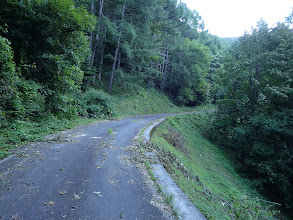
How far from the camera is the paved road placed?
251 cm

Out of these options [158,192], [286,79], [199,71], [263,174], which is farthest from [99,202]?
[199,71]

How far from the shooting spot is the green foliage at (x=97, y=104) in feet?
41.7

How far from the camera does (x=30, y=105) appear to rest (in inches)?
285

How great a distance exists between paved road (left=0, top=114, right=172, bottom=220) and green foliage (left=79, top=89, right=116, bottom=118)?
7.75 metres

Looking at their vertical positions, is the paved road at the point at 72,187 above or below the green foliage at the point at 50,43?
below

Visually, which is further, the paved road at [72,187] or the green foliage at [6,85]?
the green foliage at [6,85]

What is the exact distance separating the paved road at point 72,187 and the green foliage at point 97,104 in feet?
25.4

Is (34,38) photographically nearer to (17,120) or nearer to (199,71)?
(17,120)

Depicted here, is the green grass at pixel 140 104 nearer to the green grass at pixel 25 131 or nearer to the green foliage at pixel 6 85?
the green grass at pixel 25 131

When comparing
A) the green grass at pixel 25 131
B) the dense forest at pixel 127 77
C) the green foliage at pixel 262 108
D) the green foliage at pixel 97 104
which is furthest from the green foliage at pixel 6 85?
the green foliage at pixel 262 108

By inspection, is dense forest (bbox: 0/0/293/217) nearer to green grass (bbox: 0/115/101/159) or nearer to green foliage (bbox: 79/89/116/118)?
green foliage (bbox: 79/89/116/118)

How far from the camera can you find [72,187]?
3.14 meters

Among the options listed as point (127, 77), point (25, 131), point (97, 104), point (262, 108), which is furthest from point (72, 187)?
point (127, 77)

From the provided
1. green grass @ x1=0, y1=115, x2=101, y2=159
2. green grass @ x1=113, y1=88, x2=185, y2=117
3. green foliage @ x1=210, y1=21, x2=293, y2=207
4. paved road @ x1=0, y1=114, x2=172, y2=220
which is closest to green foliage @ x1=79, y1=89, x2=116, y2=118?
green grass @ x1=113, y1=88, x2=185, y2=117
